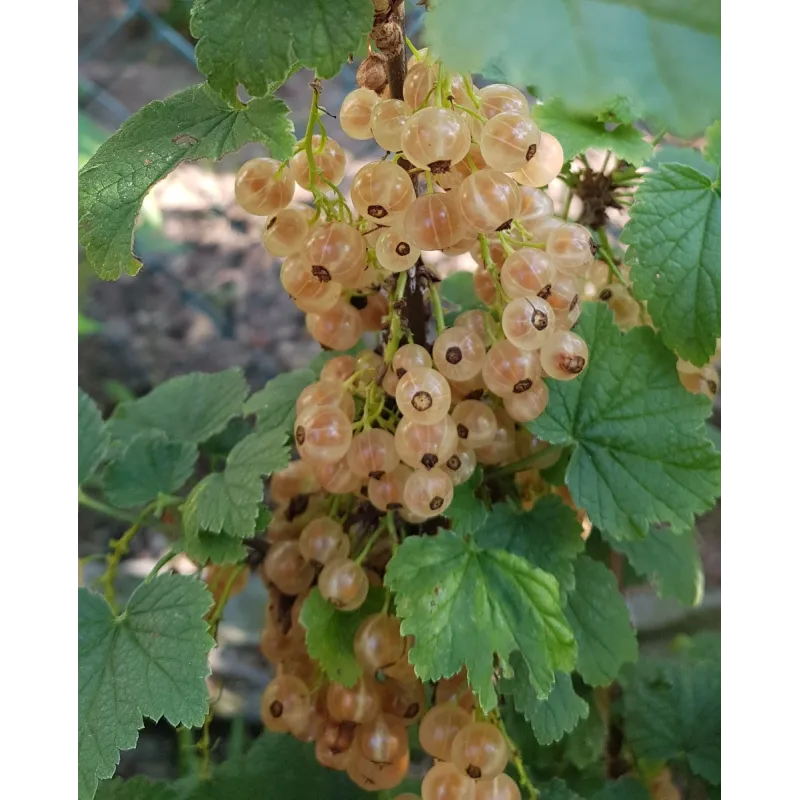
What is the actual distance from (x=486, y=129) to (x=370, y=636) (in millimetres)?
430

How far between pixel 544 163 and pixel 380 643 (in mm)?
422

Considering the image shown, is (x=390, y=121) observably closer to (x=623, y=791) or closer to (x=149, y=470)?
(x=149, y=470)

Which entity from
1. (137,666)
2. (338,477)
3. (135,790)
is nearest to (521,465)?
(338,477)

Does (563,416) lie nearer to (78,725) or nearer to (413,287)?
(413,287)

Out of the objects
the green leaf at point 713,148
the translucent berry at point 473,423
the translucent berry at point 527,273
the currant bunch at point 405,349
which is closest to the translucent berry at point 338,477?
the currant bunch at point 405,349

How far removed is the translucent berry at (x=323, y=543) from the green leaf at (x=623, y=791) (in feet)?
1.35

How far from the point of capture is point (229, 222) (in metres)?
2.18

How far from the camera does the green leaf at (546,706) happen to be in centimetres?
67

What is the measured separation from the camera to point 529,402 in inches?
25.0

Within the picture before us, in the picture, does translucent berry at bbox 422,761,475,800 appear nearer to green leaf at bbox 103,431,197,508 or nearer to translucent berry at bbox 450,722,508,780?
translucent berry at bbox 450,722,508,780

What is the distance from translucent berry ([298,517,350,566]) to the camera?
0.70 m

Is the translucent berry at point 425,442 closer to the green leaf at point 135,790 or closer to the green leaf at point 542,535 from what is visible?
the green leaf at point 542,535

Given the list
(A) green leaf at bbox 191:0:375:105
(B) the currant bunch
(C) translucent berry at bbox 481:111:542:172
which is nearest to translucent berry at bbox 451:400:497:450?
(B) the currant bunch

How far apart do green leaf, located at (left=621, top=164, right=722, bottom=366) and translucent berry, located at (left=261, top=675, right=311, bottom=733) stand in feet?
1.57
